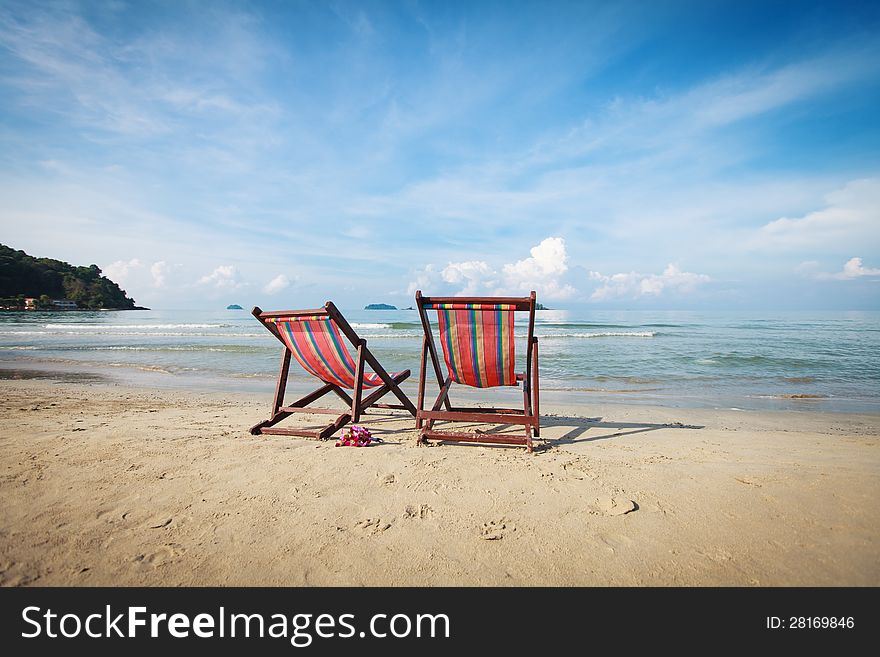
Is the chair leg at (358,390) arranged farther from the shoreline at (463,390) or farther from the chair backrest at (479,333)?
the shoreline at (463,390)

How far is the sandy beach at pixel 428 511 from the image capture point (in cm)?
199

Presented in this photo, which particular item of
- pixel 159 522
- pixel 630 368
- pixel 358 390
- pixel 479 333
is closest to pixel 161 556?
pixel 159 522

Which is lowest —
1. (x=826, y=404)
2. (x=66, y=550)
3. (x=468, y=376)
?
(x=826, y=404)

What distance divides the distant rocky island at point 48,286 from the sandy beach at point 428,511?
6771 cm

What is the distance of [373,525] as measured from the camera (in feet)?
8.00

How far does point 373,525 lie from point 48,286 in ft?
→ 278

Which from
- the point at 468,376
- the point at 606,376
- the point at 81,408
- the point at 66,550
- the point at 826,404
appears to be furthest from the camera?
the point at 606,376

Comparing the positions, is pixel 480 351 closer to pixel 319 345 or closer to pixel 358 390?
pixel 358 390

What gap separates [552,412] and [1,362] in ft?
49.9

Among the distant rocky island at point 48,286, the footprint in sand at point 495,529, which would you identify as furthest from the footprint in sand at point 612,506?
the distant rocky island at point 48,286
